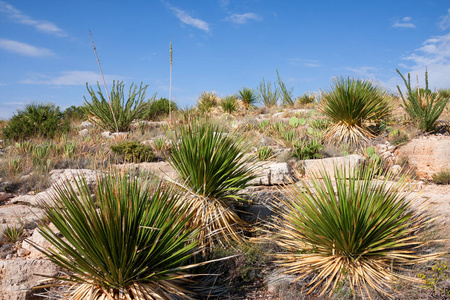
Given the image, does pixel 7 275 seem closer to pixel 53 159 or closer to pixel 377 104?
pixel 53 159

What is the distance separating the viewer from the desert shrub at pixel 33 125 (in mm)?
12102

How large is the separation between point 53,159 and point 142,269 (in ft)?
21.8

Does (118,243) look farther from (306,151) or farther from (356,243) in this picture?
(306,151)

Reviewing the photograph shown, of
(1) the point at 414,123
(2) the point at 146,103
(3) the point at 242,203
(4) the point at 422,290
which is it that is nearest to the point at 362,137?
(1) the point at 414,123

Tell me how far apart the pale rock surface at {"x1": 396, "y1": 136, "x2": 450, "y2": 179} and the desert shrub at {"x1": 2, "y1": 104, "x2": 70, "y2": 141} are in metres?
11.6

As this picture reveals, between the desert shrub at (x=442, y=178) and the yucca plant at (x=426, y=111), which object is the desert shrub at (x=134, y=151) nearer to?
the desert shrub at (x=442, y=178)

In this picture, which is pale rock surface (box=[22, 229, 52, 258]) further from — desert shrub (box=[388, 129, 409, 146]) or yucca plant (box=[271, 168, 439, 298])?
desert shrub (box=[388, 129, 409, 146])

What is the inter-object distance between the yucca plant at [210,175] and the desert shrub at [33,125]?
9565 millimetres

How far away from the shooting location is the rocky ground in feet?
12.1

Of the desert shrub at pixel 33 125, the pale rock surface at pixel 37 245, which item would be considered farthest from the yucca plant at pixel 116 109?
the pale rock surface at pixel 37 245

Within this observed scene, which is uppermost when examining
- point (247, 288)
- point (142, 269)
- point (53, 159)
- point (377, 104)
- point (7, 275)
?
point (377, 104)

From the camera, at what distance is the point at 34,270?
12.3ft

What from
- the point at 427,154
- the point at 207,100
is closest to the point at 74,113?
the point at 207,100

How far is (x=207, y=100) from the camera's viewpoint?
1816cm
